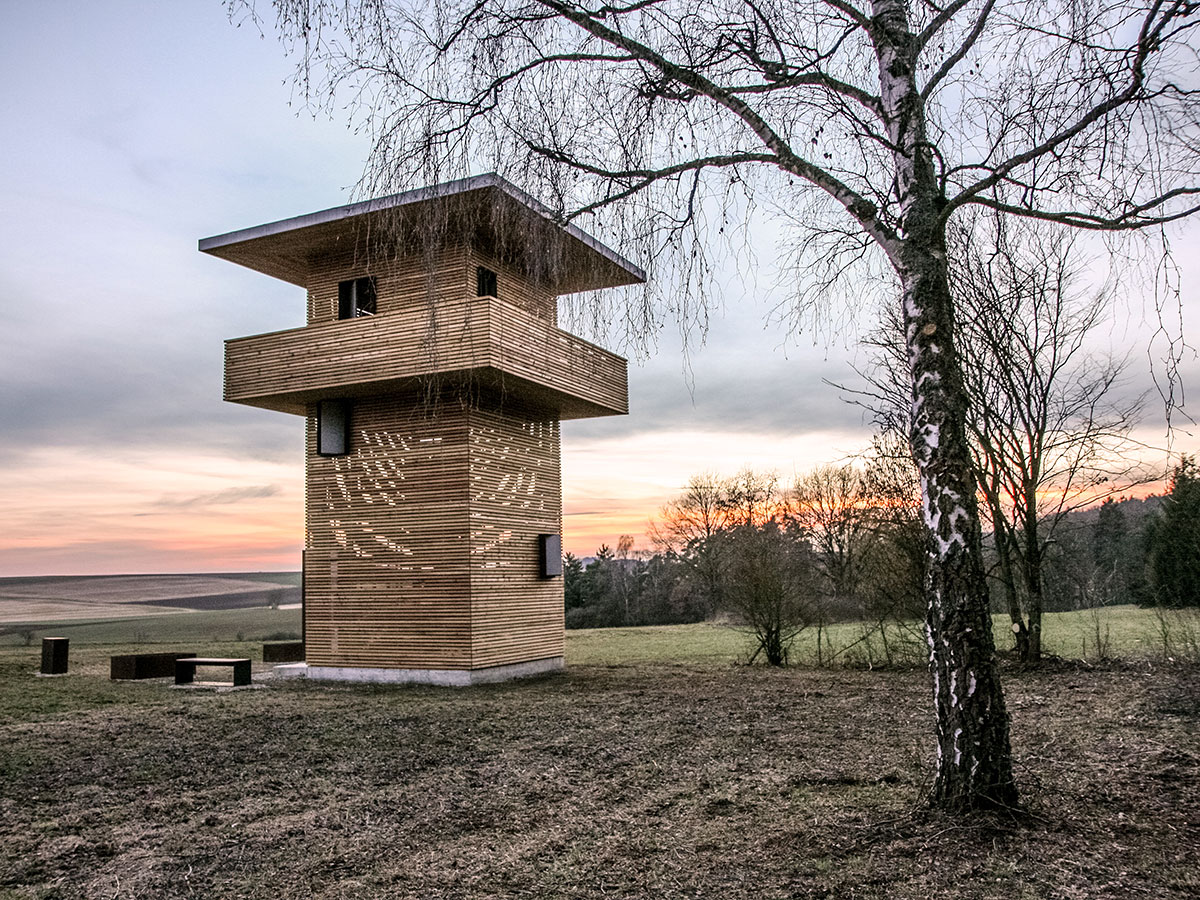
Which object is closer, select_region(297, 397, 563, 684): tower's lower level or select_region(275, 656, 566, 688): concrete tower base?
select_region(275, 656, 566, 688): concrete tower base

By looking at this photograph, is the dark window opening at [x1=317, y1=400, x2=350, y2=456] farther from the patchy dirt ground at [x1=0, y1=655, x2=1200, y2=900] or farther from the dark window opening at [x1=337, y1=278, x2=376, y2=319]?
the patchy dirt ground at [x1=0, y1=655, x2=1200, y2=900]

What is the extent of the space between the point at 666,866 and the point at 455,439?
36.1 feet

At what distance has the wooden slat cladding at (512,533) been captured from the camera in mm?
15094

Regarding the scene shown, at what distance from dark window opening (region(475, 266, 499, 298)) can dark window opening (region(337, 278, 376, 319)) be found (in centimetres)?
194

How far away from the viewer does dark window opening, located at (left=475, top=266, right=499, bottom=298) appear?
15820mm

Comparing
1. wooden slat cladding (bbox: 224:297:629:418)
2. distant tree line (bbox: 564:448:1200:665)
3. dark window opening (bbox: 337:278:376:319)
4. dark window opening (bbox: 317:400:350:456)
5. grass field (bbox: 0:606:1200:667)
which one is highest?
dark window opening (bbox: 337:278:376:319)

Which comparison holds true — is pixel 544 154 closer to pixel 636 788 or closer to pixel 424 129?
pixel 424 129

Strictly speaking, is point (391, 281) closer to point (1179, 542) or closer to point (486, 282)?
point (486, 282)

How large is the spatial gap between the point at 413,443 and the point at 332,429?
5.16 ft

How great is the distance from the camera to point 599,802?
6441 mm

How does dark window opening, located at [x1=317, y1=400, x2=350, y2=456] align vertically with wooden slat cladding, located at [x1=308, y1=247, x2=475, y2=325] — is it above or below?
below

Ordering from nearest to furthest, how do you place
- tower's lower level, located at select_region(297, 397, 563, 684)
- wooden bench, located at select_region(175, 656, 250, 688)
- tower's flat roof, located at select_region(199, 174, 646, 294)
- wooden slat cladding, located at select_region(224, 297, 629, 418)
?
tower's flat roof, located at select_region(199, 174, 646, 294), wooden slat cladding, located at select_region(224, 297, 629, 418), tower's lower level, located at select_region(297, 397, 563, 684), wooden bench, located at select_region(175, 656, 250, 688)

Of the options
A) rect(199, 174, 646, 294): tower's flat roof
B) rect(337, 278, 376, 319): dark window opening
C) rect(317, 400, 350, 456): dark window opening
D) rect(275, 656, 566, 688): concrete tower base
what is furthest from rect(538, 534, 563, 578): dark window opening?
rect(199, 174, 646, 294): tower's flat roof

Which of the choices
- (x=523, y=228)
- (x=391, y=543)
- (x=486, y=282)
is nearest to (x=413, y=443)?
(x=391, y=543)
